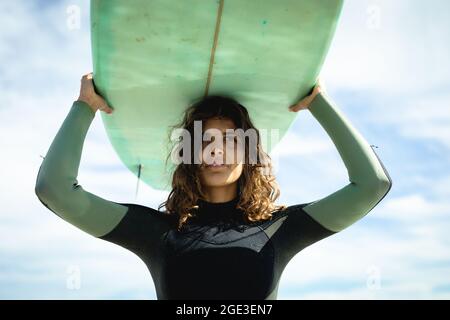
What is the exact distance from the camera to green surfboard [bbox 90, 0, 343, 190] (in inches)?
79.0

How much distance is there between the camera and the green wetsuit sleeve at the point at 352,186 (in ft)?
6.73

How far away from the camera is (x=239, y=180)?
234 cm

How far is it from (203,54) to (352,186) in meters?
0.87

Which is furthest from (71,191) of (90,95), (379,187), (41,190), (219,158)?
(379,187)

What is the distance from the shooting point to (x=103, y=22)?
6.74ft

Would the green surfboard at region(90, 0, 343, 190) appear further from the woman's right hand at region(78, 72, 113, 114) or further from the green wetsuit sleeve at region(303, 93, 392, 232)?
the green wetsuit sleeve at region(303, 93, 392, 232)

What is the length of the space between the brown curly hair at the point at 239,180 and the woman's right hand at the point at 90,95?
0.43 metres

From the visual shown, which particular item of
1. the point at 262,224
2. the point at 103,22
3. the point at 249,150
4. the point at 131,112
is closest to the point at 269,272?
the point at 262,224

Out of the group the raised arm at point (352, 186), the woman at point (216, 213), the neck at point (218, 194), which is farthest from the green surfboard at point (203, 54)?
the neck at point (218, 194)

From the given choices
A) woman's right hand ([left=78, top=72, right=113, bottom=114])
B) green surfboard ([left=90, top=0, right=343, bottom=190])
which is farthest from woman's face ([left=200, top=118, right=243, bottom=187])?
woman's right hand ([left=78, top=72, right=113, bottom=114])

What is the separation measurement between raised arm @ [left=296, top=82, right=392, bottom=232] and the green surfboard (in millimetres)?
367

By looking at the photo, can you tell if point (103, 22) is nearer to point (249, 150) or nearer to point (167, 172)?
point (249, 150)

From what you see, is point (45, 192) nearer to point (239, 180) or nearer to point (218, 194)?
point (218, 194)

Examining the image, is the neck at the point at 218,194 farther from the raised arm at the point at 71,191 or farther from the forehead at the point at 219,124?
the raised arm at the point at 71,191
